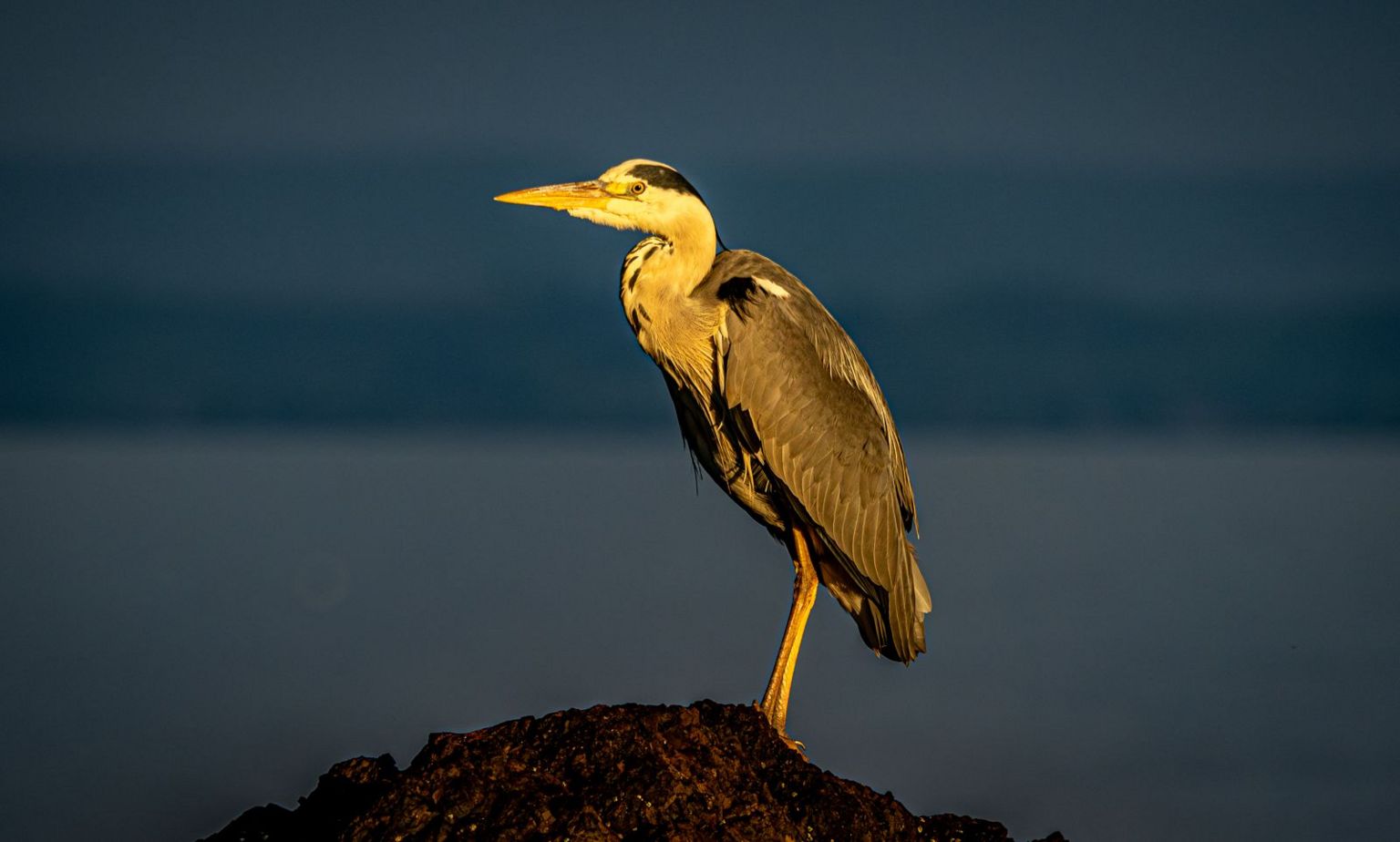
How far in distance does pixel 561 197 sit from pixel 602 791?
3358 mm

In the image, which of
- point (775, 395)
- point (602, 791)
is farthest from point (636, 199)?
point (602, 791)

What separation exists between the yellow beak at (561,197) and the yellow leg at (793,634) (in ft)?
6.72

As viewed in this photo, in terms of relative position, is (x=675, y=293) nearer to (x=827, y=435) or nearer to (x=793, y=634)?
(x=827, y=435)

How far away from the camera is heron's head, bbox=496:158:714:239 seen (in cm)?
667

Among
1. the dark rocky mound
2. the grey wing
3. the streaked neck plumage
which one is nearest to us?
the dark rocky mound

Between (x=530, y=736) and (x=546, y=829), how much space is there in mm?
550

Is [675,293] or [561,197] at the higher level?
[561,197]

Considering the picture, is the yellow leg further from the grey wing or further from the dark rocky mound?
the dark rocky mound

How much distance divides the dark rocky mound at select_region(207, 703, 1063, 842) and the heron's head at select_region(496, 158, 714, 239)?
2645 millimetres

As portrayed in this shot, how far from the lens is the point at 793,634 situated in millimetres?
6699

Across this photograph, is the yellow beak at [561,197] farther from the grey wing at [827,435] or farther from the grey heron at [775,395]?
the grey wing at [827,435]

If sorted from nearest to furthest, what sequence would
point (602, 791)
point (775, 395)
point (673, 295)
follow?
point (602, 791) < point (775, 395) < point (673, 295)

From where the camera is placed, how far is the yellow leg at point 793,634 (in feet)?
21.4

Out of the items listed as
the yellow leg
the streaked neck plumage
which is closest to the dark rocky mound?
the yellow leg
